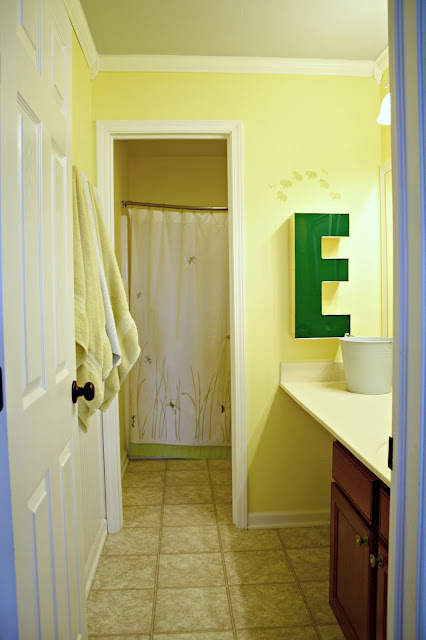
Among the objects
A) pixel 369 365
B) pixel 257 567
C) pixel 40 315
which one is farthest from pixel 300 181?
pixel 257 567

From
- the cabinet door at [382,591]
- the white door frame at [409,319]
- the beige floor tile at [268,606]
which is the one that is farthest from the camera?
the beige floor tile at [268,606]

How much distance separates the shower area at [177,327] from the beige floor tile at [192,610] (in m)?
1.76

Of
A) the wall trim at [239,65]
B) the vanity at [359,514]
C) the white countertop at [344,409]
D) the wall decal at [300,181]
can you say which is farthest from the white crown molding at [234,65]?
the vanity at [359,514]

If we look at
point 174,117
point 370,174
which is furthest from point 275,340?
point 174,117

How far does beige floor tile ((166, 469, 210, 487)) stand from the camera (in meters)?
3.38

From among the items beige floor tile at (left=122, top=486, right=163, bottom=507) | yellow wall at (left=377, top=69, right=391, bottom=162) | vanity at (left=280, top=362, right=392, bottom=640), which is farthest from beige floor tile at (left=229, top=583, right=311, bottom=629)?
yellow wall at (left=377, top=69, right=391, bottom=162)

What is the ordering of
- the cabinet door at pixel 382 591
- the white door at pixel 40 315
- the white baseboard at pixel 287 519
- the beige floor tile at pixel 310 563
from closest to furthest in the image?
the white door at pixel 40 315 < the cabinet door at pixel 382 591 < the beige floor tile at pixel 310 563 < the white baseboard at pixel 287 519

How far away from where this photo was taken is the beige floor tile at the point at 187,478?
3375 mm

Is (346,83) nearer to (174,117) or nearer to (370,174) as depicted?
(370,174)

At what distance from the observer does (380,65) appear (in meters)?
2.62

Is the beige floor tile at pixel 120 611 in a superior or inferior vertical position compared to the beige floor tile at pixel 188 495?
superior

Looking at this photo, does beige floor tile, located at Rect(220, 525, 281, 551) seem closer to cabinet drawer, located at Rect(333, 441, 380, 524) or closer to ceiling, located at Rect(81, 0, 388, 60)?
cabinet drawer, located at Rect(333, 441, 380, 524)

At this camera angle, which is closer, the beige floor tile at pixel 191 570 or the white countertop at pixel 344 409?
the white countertop at pixel 344 409

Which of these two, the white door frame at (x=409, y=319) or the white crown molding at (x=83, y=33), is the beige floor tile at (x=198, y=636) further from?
the white crown molding at (x=83, y=33)
